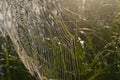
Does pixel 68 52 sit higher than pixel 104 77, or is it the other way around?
pixel 68 52

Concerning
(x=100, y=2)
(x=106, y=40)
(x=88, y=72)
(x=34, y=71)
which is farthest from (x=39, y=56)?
(x=100, y=2)

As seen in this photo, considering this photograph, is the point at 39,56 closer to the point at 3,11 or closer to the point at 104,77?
the point at 3,11

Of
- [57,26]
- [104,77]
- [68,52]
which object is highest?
[57,26]

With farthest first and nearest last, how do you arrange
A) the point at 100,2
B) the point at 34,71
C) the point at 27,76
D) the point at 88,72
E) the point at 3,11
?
the point at 100,2, the point at 27,76, the point at 88,72, the point at 34,71, the point at 3,11

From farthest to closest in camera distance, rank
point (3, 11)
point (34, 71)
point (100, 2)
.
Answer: point (100, 2) → point (34, 71) → point (3, 11)

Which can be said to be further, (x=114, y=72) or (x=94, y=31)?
(x=94, y=31)

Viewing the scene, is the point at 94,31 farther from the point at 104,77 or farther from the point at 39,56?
→ the point at 39,56

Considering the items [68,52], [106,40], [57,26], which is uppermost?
[57,26]

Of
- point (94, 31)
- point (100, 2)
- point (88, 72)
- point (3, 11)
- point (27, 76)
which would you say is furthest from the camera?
point (100, 2)

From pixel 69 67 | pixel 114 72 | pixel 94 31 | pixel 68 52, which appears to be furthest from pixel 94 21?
pixel 68 52
